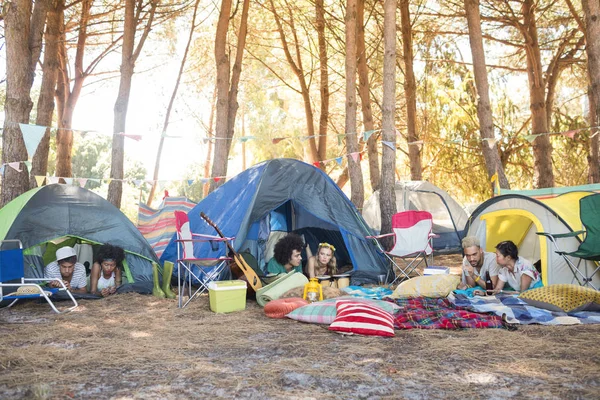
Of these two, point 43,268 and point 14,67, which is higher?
point 14,67

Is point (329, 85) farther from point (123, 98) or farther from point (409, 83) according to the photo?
point (123, 98)

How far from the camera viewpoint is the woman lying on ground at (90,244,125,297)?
18.3 feet

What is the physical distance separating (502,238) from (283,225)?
2.52 meters

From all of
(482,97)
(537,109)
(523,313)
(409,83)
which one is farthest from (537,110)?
(523,313)

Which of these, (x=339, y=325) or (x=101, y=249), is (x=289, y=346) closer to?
(x=339, y=325)

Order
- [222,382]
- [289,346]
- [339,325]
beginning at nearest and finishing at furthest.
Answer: [222,382] → [289,346] → [339,325]

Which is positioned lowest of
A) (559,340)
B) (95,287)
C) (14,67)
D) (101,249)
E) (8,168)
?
(559,340)

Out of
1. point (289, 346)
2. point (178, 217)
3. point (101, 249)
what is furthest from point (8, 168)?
point (289, 346)

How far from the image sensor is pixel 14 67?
21.3ft

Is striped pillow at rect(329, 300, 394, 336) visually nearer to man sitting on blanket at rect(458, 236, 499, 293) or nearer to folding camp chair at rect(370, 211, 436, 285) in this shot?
man sitting on blanket at rect(458, 236, 499, 293)

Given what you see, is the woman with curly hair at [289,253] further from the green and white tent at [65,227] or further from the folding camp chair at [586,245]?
the folding camp chair at [586,245]

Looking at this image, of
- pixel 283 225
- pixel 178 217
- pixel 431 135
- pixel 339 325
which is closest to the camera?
pixel 339 325

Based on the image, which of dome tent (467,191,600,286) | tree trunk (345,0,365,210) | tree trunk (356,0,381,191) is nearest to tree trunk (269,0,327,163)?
tree trunk (356,0,381,191)

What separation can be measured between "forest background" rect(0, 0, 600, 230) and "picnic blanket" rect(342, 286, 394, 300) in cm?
190
